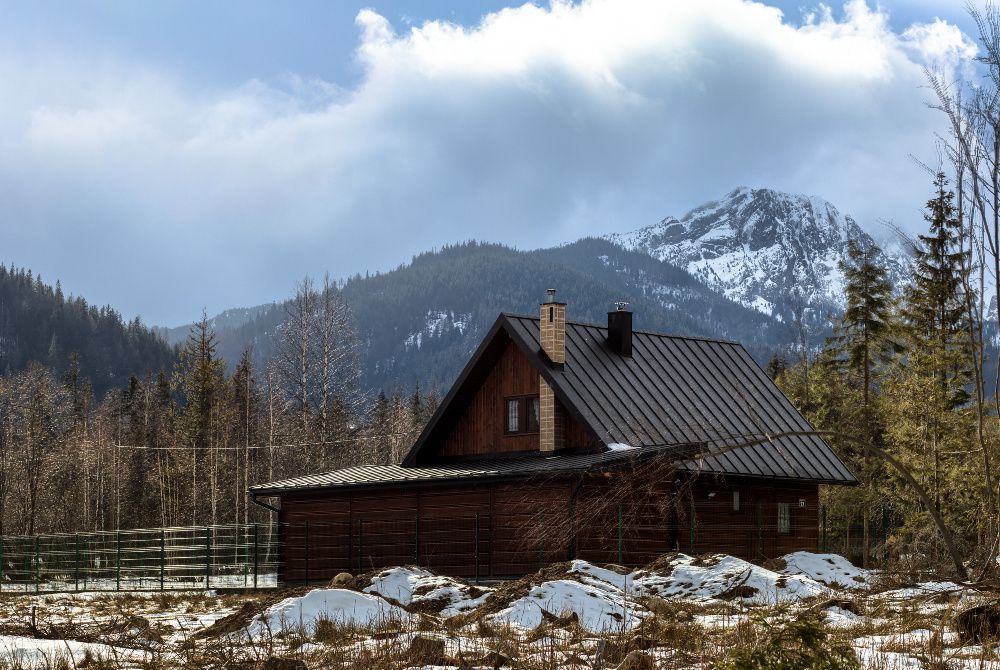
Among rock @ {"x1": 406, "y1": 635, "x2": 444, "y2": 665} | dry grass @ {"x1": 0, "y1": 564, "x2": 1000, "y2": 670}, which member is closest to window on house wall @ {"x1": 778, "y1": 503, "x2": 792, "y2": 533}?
dry grass @ {"x1": 0, "y1": 564, "x2": 1000, "y2": 670}

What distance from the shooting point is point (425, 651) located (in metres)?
12.8

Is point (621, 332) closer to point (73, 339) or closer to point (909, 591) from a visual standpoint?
point (909, 591)

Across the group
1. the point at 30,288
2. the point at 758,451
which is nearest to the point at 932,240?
the point at 758,451

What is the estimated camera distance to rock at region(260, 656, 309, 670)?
1191 cm

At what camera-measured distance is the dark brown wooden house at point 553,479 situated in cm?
3014

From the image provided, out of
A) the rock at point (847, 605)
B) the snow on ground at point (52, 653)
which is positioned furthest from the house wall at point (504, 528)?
the snow on ground at point (52, 653)

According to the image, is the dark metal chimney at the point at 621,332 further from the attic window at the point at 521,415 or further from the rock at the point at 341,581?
the rock at the point at 341,581

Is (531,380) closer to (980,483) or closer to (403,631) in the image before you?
(980,483)

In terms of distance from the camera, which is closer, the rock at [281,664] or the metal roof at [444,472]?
the rock at [281,664]

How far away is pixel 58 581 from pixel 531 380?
17.6 metres

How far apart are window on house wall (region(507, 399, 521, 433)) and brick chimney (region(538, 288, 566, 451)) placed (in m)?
0.89

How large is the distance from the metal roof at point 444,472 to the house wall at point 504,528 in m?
0.44

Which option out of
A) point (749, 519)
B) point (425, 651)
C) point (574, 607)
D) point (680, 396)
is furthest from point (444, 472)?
point (425, 651)

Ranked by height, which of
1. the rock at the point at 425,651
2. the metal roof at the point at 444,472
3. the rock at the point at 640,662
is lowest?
the rock at the point at 425,651
